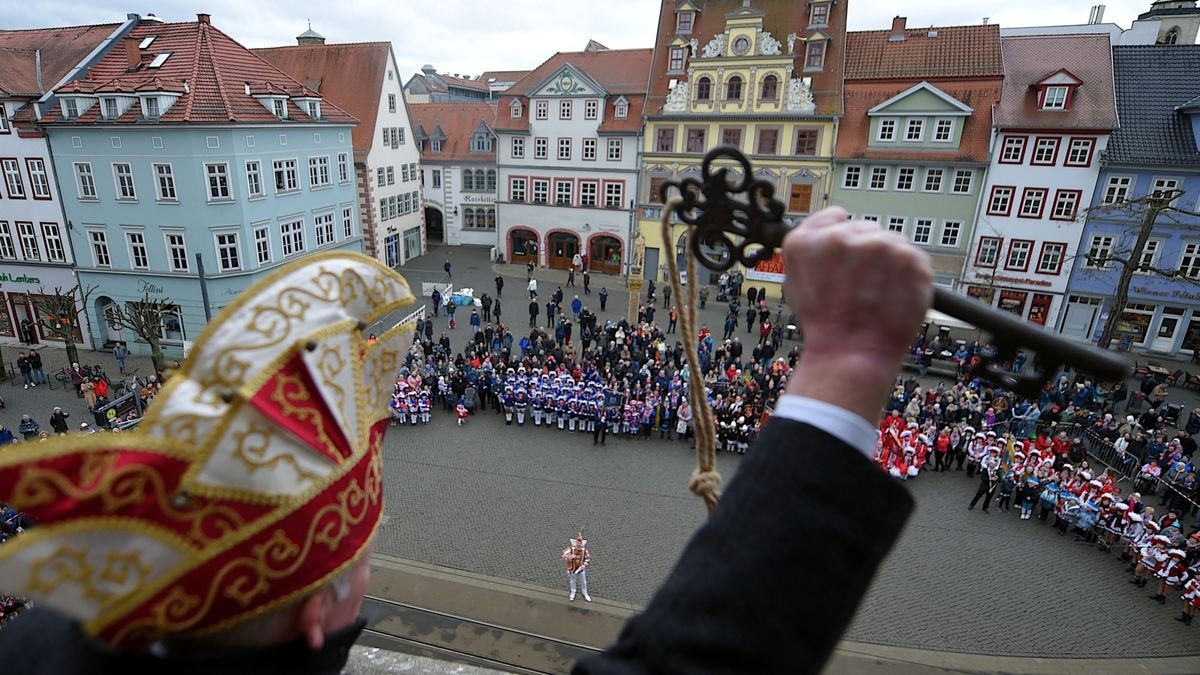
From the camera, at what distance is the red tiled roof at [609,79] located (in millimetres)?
33438

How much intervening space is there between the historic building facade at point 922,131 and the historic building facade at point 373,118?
23898mm

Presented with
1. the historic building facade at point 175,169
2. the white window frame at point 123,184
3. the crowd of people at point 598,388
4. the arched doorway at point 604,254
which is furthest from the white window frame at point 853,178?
the white window frame at point 123,184

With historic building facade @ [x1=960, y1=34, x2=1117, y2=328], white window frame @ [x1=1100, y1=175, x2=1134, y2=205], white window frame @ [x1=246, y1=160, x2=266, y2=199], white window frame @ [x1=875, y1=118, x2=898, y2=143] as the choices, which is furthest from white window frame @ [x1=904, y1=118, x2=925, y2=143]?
white window frame @ [x1=246, y1=160, x2=266, y2=199]

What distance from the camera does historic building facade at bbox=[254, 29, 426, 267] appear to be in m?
33.8

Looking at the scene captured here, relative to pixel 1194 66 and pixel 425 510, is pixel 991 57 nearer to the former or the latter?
pixel 1194 66

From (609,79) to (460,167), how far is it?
441 inches

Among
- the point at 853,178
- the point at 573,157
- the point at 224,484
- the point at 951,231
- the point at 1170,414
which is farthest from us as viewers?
the point at 573,157

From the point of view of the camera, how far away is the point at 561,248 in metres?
37.2

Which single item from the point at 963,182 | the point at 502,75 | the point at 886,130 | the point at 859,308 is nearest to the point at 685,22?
the point at 886,130

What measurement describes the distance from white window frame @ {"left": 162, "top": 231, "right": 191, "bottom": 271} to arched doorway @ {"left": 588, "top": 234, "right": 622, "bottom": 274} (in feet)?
65.9

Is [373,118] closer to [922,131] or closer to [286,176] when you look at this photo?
[286,176]

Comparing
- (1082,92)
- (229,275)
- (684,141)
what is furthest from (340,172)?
(1082,92)

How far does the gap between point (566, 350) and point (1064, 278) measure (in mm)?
21582

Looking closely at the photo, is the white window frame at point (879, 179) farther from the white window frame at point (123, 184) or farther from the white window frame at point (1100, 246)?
the white window frame at point (123, 184)
